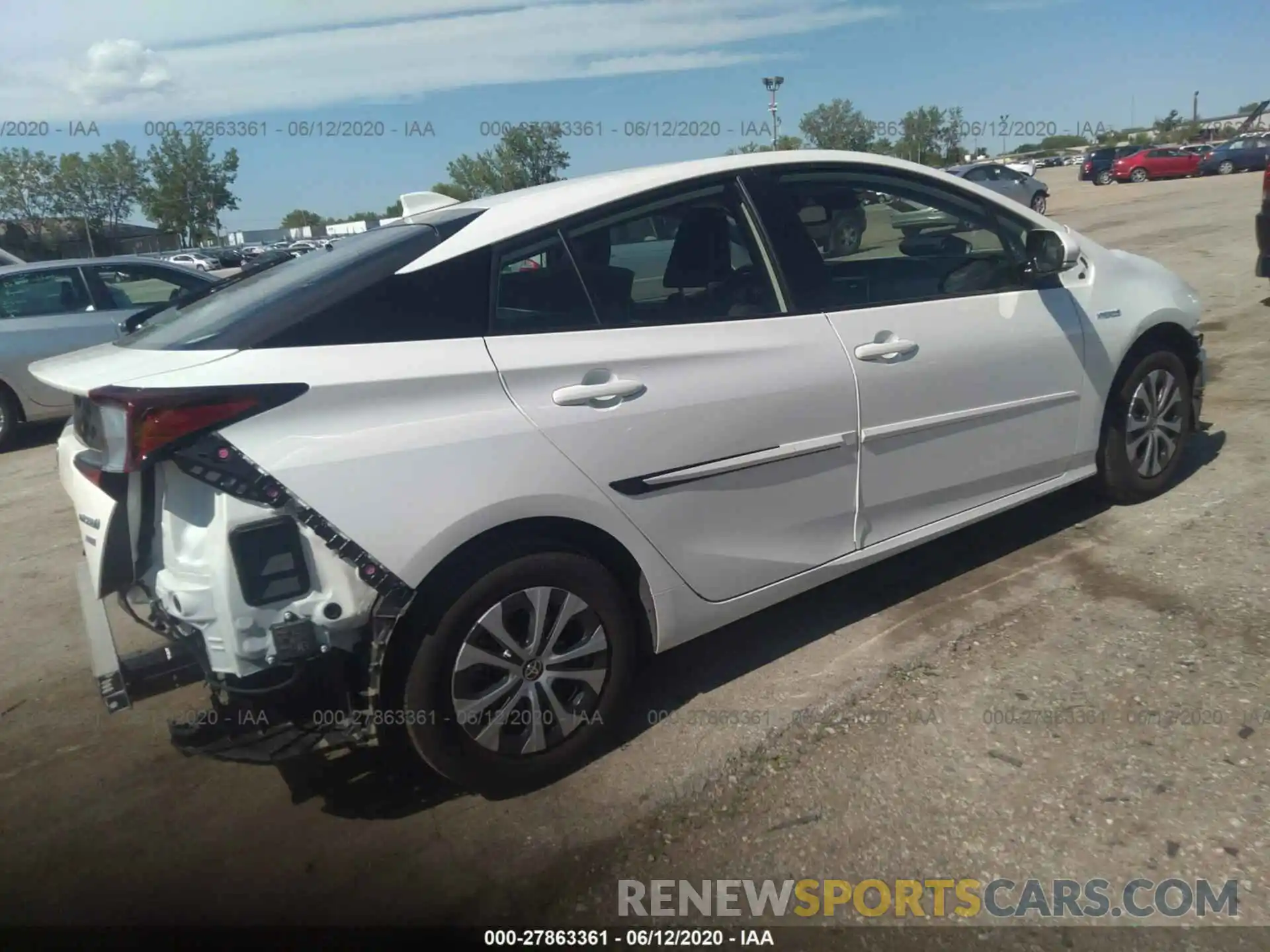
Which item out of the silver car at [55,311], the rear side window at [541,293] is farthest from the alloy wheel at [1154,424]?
the silver car at [55,311]

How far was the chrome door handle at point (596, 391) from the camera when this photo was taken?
2842 mm

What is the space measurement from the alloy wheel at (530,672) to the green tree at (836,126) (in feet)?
101

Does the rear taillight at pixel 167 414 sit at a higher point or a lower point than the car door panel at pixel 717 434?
higher

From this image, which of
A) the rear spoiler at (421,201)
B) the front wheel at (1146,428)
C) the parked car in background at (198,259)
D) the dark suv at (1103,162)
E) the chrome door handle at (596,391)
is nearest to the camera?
the chrome door handle at (596,391)

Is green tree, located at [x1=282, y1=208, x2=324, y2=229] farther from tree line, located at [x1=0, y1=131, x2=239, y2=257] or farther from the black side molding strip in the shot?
the black side molding strip

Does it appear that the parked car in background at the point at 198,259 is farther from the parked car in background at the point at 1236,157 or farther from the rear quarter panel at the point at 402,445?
the parked car in background at the point at 1236,157

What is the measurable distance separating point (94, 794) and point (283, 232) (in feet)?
174

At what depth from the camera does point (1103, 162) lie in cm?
3916

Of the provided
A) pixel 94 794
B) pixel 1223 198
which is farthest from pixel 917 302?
pixel 1223 198

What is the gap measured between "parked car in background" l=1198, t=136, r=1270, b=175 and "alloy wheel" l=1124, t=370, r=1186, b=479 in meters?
38.7

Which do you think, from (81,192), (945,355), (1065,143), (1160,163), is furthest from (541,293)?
(1065,143)

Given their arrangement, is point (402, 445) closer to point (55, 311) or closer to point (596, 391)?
point (596, 391)

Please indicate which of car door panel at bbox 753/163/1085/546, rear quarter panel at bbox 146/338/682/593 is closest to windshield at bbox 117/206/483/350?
rear quarter panel at bbox 146/338/682/593

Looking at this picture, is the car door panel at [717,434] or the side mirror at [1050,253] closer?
the car door panel at [717,434]
